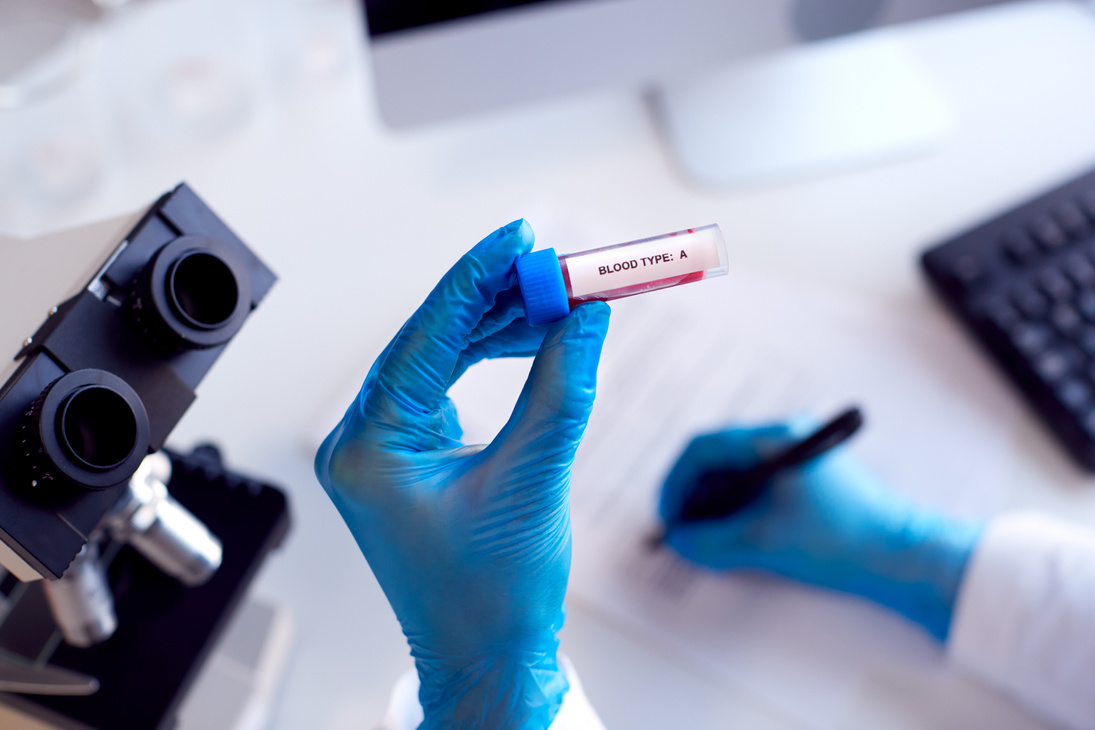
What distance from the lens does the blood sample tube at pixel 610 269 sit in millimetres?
384

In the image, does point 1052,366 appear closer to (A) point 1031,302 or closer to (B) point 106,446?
(A) point 1031,302

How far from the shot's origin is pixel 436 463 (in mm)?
404

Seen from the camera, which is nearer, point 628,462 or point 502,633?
point 502,633

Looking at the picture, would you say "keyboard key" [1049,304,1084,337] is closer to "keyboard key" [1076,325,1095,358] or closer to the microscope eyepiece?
"keyboard key" [1076,325,1095,358]

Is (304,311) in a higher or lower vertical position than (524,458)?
higher

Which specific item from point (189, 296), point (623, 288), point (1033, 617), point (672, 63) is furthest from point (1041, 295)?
point (189, 296)

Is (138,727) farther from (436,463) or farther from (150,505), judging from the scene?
(436,463)

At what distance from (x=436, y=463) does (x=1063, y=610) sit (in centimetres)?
51

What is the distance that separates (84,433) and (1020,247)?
2.48 ft

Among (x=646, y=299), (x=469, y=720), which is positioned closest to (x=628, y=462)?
(x=646, y=299)

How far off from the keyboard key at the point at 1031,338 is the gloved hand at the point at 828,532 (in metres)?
0.16

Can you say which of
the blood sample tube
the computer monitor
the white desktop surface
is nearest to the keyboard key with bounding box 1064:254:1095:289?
the white desktop surface

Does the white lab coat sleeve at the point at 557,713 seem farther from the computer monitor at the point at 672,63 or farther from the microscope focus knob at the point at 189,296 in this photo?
the computer monitor at the point at 672,63

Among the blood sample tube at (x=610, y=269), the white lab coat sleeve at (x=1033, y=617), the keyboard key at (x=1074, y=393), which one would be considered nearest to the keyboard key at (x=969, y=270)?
the keyboard key at (x=1074, y=393)
